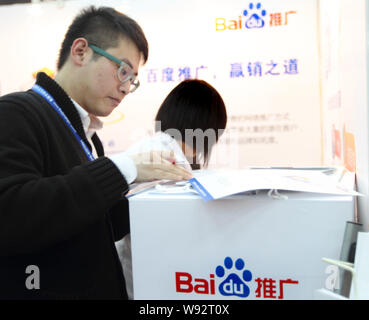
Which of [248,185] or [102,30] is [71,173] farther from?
[102,30]

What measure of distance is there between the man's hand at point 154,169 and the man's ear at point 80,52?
0.34 metres

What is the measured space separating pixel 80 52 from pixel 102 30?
0.08 meters

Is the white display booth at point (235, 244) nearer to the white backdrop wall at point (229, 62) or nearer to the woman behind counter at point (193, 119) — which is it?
the woman behind counter at point (193, 119)

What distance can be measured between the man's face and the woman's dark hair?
0.45 metres

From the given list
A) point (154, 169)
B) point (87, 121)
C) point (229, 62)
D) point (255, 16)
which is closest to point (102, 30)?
point (87, 121)

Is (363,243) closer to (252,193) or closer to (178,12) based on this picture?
(252,193)

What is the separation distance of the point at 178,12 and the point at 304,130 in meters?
1.28

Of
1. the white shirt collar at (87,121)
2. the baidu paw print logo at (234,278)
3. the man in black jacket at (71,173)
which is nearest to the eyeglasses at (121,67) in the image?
the man in black jacket at (71,173)

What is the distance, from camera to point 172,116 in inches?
54.5

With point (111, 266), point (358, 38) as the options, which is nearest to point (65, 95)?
point (111, 266)

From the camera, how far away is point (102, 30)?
924mm

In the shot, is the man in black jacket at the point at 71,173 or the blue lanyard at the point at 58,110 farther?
the blue lanyard at the point at 58,110

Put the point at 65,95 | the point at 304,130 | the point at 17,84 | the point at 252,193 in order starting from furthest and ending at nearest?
1. the point at 17,84
2. the point at 304,130
3. the point at 65,95
4. the point at 252,193

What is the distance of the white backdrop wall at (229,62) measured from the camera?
8.24 feet
